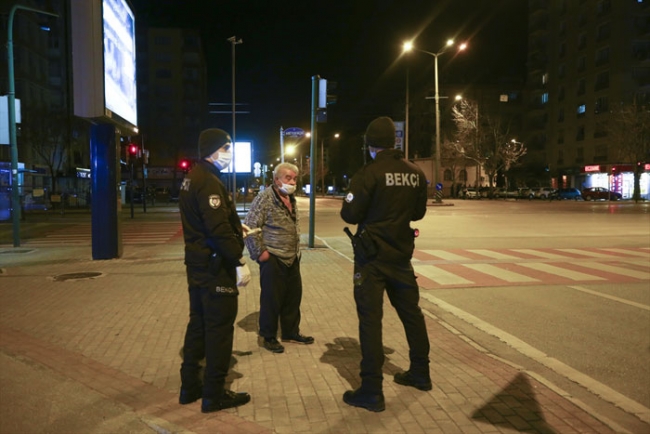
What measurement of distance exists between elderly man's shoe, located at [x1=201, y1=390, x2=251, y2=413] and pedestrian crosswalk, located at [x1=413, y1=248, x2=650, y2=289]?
17.7 ft

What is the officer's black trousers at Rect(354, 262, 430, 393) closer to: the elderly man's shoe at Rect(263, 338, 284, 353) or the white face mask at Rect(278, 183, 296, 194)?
the elderly man's shoe at Rect(263, 338, 284, 353)

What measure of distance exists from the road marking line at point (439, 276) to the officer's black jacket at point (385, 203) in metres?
5.46

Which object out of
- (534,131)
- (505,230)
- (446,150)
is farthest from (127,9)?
(534,131)

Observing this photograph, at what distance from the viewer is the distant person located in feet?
17.2

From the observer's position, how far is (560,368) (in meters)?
4.94

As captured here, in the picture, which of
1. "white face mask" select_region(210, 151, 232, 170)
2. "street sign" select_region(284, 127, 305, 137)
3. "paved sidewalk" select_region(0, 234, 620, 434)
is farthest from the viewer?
"street sign" select_region(284, 127, 305, 137)

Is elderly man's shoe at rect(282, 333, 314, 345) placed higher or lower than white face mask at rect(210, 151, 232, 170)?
lower

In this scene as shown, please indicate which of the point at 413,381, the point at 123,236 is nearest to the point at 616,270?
the point at 413,381

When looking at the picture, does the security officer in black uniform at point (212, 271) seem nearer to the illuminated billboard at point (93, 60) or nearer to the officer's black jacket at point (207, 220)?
the officer's black jacket at point (207, 220)

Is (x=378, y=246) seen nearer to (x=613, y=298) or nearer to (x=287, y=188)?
(x=287, y=188)

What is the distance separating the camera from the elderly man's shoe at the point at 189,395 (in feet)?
12.8

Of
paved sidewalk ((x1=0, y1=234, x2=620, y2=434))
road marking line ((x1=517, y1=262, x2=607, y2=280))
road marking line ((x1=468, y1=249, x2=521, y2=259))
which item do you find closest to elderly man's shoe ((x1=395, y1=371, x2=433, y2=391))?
paved sidewalk ((x1=0, y1=234, x2=620, y2=434))

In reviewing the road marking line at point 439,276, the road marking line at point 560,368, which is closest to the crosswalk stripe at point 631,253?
the road marking line at point 439,276

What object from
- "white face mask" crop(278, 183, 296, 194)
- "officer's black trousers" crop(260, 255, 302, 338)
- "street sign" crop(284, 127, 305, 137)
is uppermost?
"street sign" crop(284, 127, 305, 137)
